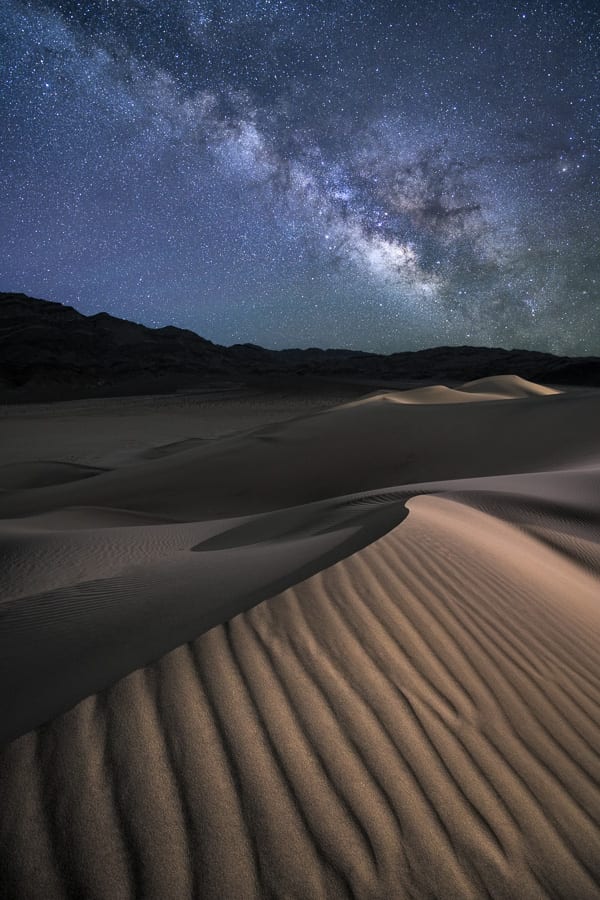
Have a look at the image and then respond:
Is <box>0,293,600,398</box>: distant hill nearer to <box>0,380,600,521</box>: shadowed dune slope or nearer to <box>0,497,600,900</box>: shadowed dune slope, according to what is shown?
<box>0,380,600,521</box>: shadowed dune slope

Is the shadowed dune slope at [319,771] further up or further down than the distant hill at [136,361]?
further down

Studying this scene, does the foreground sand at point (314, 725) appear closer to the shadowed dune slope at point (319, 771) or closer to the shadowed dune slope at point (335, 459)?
the shadowed dune slope at point (319, 771)

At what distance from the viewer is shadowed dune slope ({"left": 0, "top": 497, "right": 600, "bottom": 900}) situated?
4.05 feet

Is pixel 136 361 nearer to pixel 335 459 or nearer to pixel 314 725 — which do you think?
pixel 335 459

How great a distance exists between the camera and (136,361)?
64.0m

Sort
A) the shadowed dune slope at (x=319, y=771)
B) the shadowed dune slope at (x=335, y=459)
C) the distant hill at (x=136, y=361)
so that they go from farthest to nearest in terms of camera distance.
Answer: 1. the distant hill at (x=136, y=361)
2. the shadowed dune slope at (x=335, y=459)
3. the shadowed dune slope at (x=319, y=771)

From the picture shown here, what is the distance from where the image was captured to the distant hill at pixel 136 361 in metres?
47.3

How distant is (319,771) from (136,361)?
66.9 metres

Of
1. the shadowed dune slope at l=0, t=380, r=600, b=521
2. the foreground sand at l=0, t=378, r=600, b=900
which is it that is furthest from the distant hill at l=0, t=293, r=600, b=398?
the foreground sand at l=0, t=378, r=600, b=900

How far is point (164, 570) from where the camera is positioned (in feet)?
11.2

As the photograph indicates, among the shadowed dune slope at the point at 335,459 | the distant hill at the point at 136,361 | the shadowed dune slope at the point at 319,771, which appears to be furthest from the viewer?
the distant hill at the point at 136,361

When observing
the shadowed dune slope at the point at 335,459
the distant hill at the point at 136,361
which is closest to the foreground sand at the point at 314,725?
the shadowed dune slope at the point at 335,459

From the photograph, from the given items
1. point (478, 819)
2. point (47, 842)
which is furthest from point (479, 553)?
point (47, 842)

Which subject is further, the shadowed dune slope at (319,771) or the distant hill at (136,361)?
the distant hill at (136,361)
